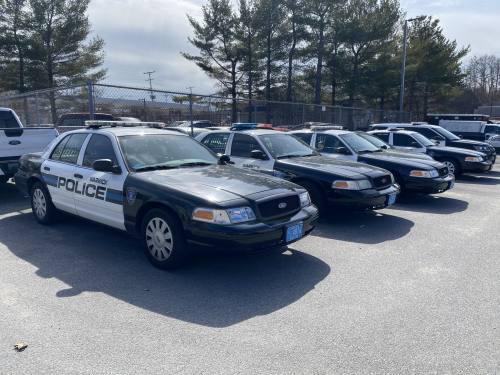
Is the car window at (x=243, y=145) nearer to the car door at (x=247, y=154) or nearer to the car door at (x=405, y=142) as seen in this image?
the car door at (x=247, y=154)

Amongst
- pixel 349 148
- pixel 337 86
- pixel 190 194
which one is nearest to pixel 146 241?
pixel 190 194

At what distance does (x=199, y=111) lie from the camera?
1260cm

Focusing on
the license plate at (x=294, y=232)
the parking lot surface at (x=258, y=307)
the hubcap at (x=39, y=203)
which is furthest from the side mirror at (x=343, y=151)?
the hubcap at (x=39, y=203)

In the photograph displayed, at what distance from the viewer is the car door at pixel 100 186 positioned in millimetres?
5020

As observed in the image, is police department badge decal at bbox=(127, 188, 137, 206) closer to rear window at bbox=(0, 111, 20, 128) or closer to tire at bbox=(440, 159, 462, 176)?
rear window at bbox=(0, 111, 20, 128)

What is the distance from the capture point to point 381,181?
22.5ft

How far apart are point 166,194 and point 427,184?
5.83 metres

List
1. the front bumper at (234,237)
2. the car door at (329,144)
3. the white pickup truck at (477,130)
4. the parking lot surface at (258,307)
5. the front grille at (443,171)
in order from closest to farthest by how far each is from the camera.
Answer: the parking lot surface at (258,307) → the front bumper at (234,237) → the front grille at (443,171) → the car door at (329,144) → the white pickup truck at (477,130)

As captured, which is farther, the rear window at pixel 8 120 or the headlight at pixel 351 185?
the rear window at pixel 8 120

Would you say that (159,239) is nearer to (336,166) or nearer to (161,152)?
(161,152)

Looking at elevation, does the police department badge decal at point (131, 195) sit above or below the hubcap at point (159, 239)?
above

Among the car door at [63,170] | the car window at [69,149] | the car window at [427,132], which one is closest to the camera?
the car door at [63,170]

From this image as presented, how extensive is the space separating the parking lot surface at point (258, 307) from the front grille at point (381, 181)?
970 millimetres

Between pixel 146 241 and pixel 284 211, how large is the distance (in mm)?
1640
